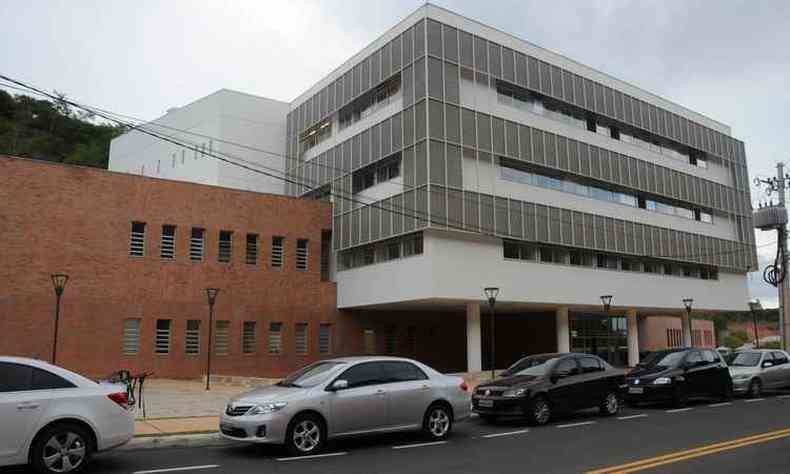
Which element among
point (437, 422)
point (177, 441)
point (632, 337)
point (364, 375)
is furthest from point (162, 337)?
point (632, 337)

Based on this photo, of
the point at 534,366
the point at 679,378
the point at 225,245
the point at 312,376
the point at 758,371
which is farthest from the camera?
the point at 225,245

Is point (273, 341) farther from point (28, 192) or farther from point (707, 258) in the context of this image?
point (707, 258)

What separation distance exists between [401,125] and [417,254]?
583cm

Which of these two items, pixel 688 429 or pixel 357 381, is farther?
pixel 688 429

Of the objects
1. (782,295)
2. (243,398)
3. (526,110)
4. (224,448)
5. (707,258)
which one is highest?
(526,110)

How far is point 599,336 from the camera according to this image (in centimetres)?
4341

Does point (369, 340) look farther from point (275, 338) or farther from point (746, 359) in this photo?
point (746, 359)

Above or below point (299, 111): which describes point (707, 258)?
below

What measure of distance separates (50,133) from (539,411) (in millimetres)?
58047

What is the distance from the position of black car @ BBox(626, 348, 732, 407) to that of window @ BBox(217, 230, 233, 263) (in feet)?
61.3

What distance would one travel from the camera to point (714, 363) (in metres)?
18.4

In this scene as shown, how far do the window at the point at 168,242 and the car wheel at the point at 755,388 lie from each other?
22222 mm

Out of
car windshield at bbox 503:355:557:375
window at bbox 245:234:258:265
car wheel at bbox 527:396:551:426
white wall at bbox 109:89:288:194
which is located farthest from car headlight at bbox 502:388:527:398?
white wall at bbox 109:89:288:194

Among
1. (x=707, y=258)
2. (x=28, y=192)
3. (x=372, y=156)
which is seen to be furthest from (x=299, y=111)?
(x=707, y=258)
